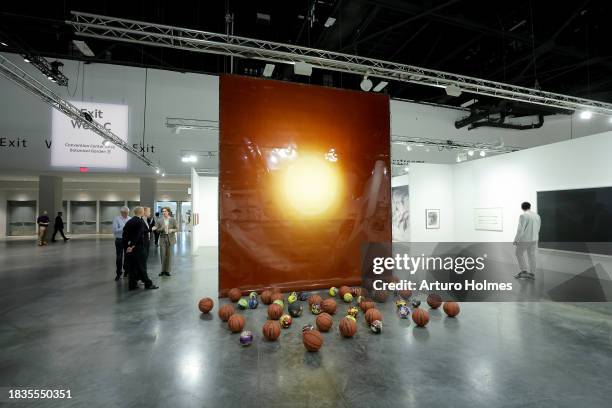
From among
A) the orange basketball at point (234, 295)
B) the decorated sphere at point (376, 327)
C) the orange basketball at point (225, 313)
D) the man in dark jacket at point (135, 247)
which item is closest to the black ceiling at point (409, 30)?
the man in dark jacket at point (135, 247)

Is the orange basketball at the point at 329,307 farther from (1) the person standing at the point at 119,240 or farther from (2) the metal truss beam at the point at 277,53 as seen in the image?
(2) the metal truss beam at the point at 277,53

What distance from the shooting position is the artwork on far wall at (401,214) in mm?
12828

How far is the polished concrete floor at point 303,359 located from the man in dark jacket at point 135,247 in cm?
91

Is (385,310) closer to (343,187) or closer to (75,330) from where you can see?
(343,187)

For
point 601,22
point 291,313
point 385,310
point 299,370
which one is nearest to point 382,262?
point 385,310

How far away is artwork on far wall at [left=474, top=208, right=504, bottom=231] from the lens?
32.8 feet

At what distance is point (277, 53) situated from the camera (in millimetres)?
6723

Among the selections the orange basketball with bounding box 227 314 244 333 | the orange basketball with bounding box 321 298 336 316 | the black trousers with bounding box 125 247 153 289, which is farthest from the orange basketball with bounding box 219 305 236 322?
the black trousers with bounding box 125 247 153 289

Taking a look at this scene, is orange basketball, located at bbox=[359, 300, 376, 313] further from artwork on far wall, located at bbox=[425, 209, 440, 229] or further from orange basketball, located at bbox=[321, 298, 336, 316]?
artwork on far wall, located at bbox=[425, 209, 440, 229]

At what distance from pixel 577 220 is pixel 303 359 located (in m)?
8.77

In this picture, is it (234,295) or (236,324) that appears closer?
(236,324)

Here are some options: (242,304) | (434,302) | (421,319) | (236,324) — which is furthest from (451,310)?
(242,304)

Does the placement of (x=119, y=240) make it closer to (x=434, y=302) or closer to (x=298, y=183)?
(x=298, y=183)

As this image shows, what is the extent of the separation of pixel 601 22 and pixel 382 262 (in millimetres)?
9107
